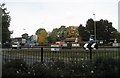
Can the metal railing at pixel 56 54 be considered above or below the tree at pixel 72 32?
below

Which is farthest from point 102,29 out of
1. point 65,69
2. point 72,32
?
point 65,69

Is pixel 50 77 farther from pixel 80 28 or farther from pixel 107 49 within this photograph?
pixel 80 28

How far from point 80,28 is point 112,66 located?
304 feet

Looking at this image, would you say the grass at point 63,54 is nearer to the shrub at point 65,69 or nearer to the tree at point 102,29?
the shrub at point 65,69

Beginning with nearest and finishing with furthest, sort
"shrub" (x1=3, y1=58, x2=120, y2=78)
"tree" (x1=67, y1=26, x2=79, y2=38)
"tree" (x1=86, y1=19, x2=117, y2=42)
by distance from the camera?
"shrub" (x1=3, y1=58, x2=120, y2=78)
"tree" (x1=86, y1=19, x2=117, y2=42)
"tree" (x1=67, y1=26, x2=79, y2=38)

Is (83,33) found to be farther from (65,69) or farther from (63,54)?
(65,69)

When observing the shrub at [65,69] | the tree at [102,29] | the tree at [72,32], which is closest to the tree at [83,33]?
the tree at [102,29]

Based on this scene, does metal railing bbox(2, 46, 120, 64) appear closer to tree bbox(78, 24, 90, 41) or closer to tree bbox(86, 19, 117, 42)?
tree bbox(86, 19, 117, 42)

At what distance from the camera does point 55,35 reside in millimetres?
112125

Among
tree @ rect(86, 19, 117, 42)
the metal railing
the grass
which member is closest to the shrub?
the metal railing

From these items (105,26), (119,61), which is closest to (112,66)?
(119,61)

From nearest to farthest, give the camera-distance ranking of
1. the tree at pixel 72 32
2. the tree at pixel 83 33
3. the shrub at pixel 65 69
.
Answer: the shrub at pixel 65 69 → the tree at pixel 83 33 → the tree at pixel 72 32


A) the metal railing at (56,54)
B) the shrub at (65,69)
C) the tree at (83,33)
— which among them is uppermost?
the tree at (83,33)

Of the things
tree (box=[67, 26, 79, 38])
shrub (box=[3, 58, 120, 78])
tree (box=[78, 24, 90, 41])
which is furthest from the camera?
tree (box=[67, 26, 79, 38])
